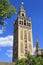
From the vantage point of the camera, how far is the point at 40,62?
142ft

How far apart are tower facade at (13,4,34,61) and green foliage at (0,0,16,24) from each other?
339ft

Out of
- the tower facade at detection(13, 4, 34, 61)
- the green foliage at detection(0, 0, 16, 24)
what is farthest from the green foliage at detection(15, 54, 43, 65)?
the tower facade at detection(13, 4, 34, 61)

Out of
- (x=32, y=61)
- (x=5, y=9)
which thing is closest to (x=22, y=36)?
(x=32, y=61)

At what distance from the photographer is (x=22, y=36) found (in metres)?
128

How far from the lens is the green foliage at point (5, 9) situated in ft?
53.5

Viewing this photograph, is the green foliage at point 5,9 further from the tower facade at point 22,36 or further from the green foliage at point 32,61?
the tower facade at point 22,36

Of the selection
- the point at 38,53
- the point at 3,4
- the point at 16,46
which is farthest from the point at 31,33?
the point at 3,4

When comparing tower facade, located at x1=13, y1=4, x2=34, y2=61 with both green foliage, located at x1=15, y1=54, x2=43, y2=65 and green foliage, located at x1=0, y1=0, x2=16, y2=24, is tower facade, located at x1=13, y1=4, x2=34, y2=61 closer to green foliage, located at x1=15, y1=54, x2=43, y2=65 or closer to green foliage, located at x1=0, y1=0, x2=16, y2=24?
green foliage, located at x1=15, y1=54, x2=43, y2=65

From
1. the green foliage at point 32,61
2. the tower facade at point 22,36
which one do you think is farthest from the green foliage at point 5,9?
the tower facade at point 22,36

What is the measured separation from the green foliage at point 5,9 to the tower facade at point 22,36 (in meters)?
103

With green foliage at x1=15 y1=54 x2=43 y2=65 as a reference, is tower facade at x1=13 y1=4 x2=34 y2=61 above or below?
above

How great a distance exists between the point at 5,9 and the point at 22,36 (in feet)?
364

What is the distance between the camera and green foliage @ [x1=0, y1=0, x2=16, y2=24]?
16.3m

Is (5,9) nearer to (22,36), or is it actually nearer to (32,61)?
(32,61)
